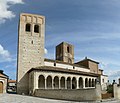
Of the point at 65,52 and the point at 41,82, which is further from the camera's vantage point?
the point at 65,52

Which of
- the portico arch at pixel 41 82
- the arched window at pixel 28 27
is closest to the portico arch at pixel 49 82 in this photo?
the portico arch at pixel 41 82

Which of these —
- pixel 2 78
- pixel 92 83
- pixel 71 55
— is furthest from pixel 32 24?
pixel 71 55

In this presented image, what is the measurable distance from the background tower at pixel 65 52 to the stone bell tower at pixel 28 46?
2243cm

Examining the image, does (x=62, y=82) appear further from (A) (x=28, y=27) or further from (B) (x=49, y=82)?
(A) (x=28, y=27)

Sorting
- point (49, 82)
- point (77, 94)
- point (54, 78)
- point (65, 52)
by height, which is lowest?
point (77, 94)

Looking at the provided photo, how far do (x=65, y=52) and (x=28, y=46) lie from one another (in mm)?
25737

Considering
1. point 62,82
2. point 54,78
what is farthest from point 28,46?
point 62,82

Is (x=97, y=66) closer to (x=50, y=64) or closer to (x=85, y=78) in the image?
(x=85, y=78)

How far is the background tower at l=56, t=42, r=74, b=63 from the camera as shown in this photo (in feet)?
220

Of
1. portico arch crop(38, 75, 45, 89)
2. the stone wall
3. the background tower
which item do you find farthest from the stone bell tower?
the background tower

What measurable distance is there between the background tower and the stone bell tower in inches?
883

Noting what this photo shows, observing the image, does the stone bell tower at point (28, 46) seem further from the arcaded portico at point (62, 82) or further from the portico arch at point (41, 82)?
the arcaded portico at point (62, 82)

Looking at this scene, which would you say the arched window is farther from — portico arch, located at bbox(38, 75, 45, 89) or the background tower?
the background tower

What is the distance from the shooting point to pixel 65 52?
220 feet
